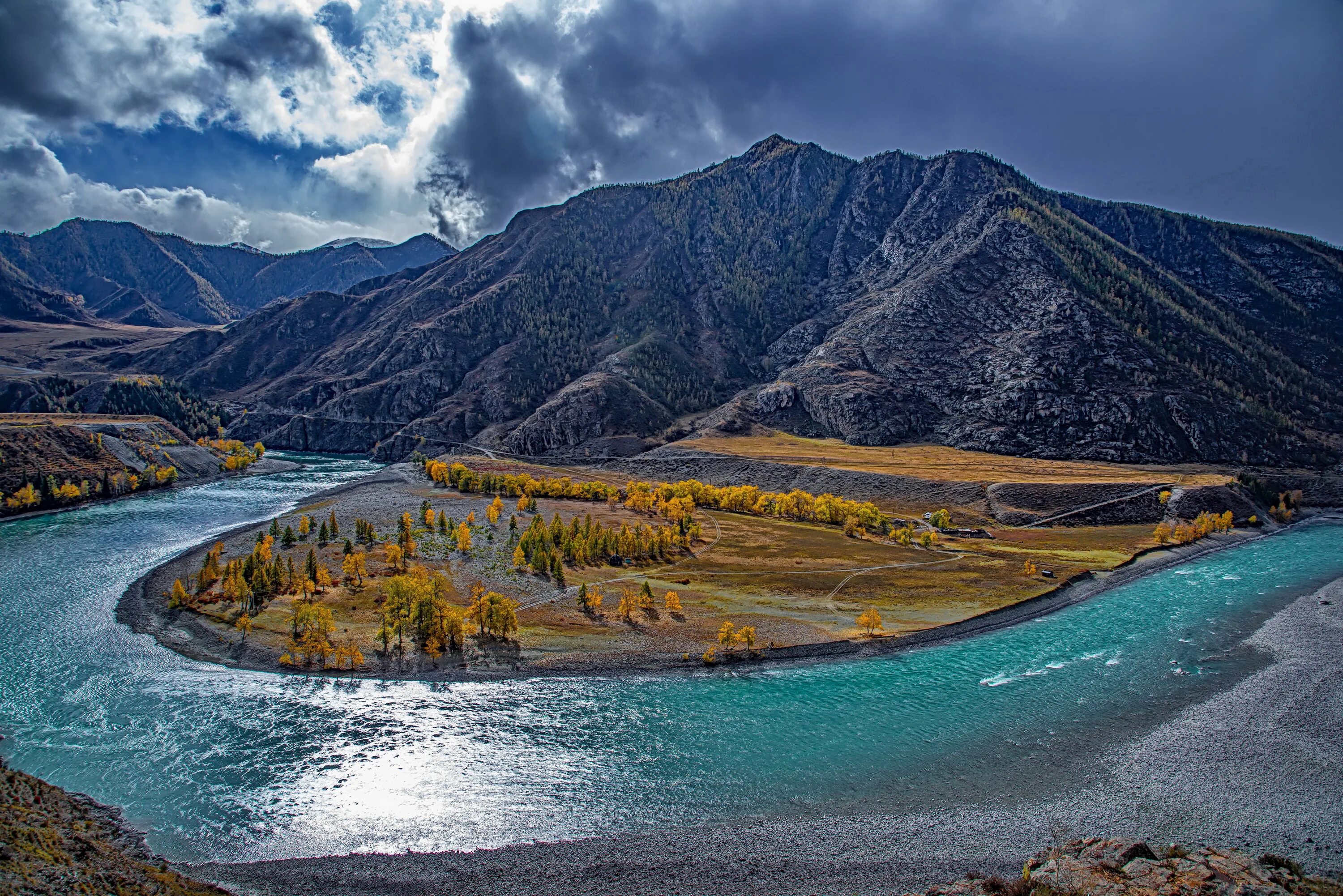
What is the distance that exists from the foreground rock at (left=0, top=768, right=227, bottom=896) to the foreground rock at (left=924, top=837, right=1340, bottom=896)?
46665 mm

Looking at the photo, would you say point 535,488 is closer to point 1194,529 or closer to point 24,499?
point 24,499

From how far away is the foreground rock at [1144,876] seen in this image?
1432 inches

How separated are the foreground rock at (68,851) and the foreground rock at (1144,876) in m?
46.7

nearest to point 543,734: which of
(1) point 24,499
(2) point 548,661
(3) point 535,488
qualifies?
(2) point 548,661

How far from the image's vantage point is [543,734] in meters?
59.9

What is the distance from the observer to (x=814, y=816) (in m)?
48.8

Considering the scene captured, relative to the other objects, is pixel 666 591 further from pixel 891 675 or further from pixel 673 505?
pixel 673 505

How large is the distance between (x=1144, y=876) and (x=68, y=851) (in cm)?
6356

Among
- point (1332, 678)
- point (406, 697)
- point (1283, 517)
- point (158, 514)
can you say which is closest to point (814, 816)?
point (406, 697)

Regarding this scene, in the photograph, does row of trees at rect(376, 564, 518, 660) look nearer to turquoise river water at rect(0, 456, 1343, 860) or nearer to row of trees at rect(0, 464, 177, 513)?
turquoise river water at rect(0, 456, 1343, 860)

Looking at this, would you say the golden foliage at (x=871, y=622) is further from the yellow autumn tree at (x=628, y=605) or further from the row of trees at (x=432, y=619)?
the row of trees at (x=432, y=619)

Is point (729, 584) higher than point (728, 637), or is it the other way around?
point (729, 584)

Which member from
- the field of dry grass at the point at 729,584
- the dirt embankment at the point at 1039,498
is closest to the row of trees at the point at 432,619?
the field of dry grass at the point at 729,584

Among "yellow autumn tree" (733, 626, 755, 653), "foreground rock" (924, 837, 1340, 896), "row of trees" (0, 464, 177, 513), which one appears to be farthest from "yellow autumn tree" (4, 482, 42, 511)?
"foreground rock" (924, 837, 1340, 896)
